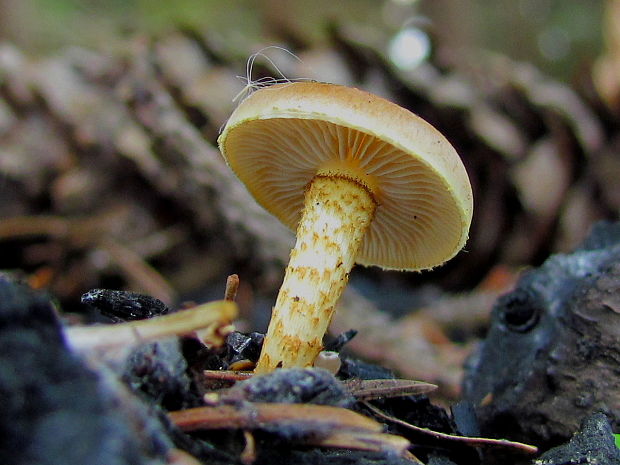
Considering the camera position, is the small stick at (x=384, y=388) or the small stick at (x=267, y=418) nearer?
the small stick at (x=267, y=418)

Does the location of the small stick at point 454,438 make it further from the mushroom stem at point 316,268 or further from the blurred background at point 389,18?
the blurred background at point 389,18

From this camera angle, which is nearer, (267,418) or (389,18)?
(267,418)

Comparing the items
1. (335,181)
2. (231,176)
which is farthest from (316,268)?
(231,176)

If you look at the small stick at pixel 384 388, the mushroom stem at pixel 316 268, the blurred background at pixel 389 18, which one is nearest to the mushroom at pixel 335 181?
the mushroom stem at pixel 316 268

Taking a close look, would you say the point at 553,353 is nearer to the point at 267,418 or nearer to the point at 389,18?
the point at 267,418

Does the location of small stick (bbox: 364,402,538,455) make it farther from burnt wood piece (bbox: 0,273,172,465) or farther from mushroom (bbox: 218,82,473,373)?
burnt wood piece (bbox: 0,273,172,465)

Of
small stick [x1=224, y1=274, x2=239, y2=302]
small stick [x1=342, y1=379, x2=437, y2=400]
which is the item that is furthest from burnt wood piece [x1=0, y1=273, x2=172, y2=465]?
small stick [x1=342, y1=379, x2=437, y2=400]

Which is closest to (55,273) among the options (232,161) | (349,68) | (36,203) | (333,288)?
(36,203)
